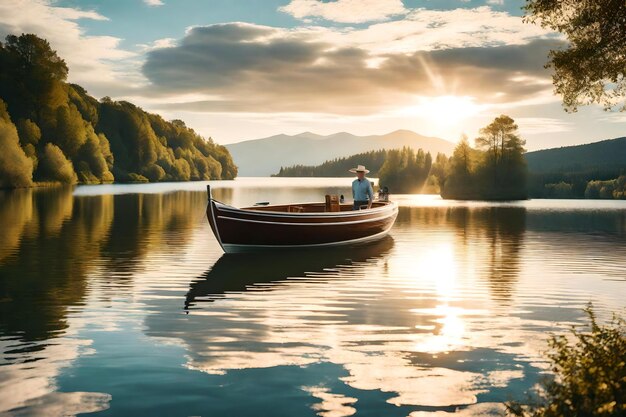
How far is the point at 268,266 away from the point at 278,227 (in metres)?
4.14

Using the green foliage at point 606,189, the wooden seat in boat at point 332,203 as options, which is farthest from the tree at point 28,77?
the green foliage at point 606,189

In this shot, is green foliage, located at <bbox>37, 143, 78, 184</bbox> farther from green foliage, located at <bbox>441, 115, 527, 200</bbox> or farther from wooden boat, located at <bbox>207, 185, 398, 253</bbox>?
wooden boat, located at <bbox>207, 185, 398, 253</bbox>

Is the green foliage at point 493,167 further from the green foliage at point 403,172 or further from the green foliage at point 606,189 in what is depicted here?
the green foliage at point 403,172

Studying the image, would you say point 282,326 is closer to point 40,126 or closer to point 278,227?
point 278,227

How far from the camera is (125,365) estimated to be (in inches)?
417

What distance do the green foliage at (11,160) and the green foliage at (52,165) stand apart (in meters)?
9.43

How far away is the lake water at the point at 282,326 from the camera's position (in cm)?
912

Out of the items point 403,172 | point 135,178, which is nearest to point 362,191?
point 403,172

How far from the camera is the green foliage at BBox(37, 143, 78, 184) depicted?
9900 centimetres

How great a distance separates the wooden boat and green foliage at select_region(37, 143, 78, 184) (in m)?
79.4

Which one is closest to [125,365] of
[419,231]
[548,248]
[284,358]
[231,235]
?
[284,358]

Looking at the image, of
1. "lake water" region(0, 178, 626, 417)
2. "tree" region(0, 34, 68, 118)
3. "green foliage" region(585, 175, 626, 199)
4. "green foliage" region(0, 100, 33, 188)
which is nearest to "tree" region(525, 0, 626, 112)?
"lake water" region(0, 178, 626, 417)

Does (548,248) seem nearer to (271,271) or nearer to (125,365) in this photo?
(271,271)

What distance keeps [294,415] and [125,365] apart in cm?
353
